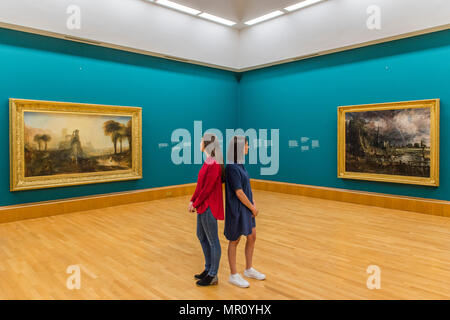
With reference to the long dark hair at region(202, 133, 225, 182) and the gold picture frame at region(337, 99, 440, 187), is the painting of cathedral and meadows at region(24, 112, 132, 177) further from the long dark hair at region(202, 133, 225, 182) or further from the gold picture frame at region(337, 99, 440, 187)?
the gold picture frame at region(337, 99, 440, 187)

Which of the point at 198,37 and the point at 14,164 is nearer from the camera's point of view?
the point at 14,164

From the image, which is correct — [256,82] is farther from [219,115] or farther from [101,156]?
[101,156]

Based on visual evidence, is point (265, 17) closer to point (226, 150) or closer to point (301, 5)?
point (301, 5)

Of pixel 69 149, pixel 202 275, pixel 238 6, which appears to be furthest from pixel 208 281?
pixel 238 6

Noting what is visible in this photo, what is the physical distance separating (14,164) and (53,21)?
433cm

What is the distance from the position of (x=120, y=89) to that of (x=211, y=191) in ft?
→ 27.0

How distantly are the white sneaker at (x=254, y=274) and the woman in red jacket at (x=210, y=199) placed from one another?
60cm

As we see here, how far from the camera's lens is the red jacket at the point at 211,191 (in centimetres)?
Answer: 445

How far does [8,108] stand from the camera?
8.96 metres

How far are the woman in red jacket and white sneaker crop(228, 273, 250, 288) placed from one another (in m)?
0.28

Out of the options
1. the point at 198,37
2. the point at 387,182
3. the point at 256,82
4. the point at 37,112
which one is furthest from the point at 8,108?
the point at 387,182

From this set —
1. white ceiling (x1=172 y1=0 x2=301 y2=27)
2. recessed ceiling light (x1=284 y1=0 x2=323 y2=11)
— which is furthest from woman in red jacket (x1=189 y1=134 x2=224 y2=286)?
recessed ceiling light (x1=284 y1=0 x2=323 y2=11)

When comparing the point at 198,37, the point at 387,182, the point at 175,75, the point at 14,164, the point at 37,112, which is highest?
the point at 198,37

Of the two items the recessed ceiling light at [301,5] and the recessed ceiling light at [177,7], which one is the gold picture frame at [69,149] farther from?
the recessed ceiling light at [301,5]
